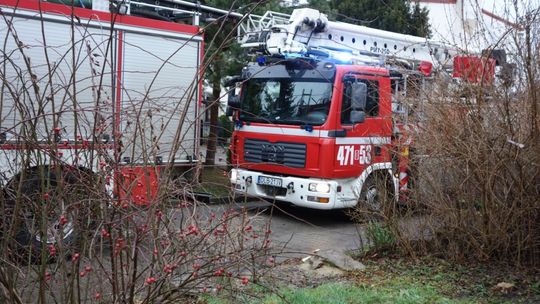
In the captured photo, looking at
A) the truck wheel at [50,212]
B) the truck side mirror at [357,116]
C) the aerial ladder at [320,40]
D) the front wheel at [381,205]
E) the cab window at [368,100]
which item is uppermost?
the aerial ladder at [320,40]

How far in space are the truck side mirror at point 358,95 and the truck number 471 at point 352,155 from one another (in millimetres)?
680

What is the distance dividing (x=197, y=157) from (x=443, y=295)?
2894 millimetres

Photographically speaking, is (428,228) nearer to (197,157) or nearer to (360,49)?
(197,157)

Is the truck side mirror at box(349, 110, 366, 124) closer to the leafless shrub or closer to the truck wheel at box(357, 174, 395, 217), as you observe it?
the truck wheel at box(357, 174, 395, 217)

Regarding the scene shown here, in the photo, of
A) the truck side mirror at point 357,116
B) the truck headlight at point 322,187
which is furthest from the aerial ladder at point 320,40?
the truck headlight at point 322,187

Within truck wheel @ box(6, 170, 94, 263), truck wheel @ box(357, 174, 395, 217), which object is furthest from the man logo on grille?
truck wheel @ box(6, 170, 94, 263)

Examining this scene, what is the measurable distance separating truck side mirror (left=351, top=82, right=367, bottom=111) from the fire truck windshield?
1.23 ft

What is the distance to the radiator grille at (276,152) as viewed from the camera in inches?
386

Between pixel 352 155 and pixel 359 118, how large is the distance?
664mm

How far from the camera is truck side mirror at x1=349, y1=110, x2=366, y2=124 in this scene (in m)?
9.60

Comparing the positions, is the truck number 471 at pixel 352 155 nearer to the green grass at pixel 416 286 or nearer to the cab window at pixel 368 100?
the cab window at pixel 368 100

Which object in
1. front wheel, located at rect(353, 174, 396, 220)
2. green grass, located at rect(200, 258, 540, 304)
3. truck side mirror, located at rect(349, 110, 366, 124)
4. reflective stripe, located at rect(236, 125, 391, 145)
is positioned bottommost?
green grass, located at rect(200, 258, 540, 304)

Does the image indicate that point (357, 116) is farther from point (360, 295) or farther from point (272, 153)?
point (360, 295)

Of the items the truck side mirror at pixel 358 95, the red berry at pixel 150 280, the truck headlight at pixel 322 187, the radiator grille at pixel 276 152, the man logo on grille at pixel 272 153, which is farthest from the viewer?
the man logo on grille at pixel 272 153
